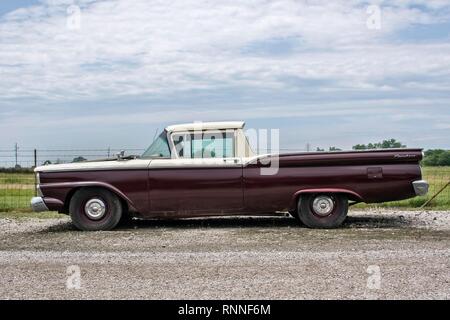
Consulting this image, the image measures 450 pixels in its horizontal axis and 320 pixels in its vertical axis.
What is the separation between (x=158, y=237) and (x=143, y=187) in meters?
1.15

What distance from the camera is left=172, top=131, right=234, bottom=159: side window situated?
11.4m

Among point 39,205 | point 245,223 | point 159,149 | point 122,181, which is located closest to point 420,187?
point 245,223

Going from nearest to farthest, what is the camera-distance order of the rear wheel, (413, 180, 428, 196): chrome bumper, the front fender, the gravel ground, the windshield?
the gravel ground
(413, 180, 428, 196): chrome bumper
the front fender
the rear wheel
the windshield

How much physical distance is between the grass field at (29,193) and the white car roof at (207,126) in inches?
221

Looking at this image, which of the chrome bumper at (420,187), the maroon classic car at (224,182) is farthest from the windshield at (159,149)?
the chrome bumper at (420,187)

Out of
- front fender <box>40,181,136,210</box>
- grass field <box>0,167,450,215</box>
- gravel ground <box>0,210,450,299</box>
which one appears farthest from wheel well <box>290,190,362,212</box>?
grass field <box>0,167,450,215</box>

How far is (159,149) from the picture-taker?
11594 mm

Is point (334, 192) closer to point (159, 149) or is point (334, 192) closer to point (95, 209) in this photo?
point (159, 149)

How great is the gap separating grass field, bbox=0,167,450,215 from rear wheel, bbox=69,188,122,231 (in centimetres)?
488

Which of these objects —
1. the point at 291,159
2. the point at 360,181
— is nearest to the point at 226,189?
the point at 291,159

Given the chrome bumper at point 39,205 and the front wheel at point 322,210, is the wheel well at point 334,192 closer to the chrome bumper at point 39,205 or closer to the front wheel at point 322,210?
the front wheel at point 322,210

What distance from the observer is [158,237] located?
34.1 ft

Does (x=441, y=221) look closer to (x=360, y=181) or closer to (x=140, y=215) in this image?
(x=360, y=181)

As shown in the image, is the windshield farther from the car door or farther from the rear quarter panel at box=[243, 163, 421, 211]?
the rear quarter panel at box=[243, 163, 421, 211]
